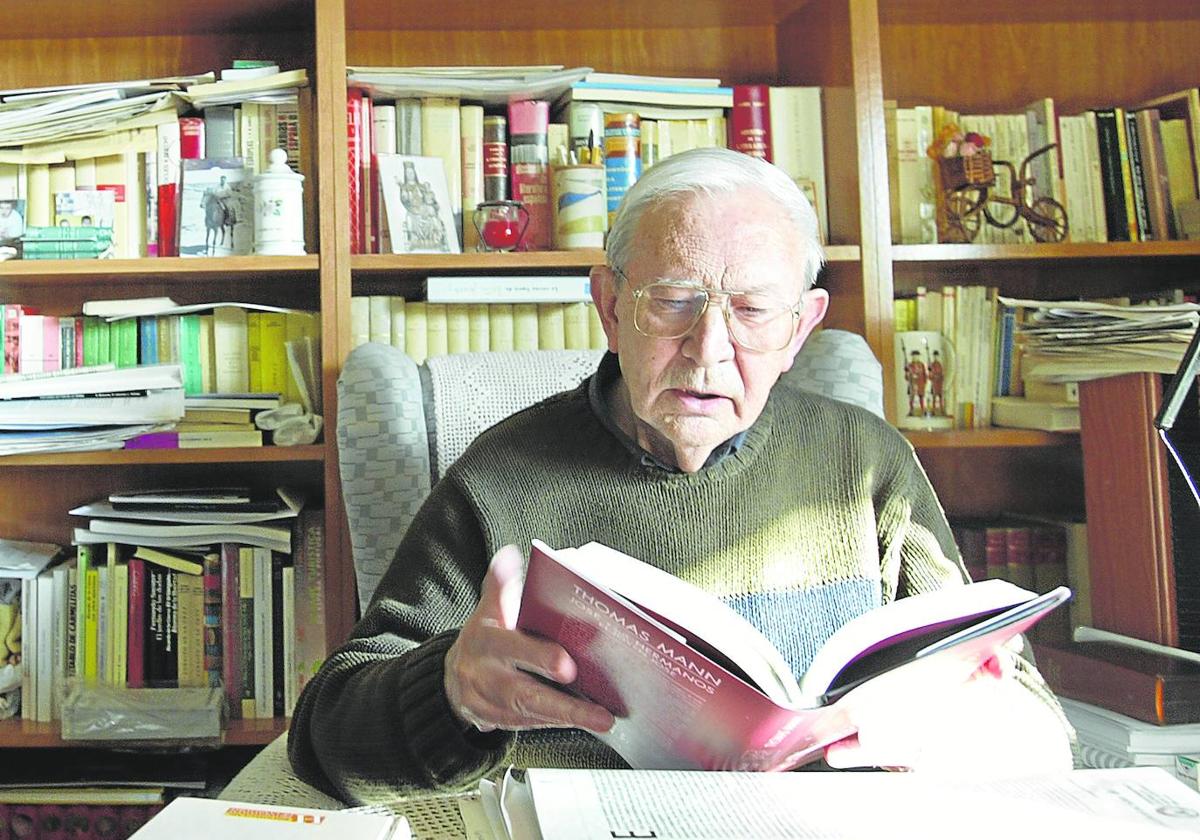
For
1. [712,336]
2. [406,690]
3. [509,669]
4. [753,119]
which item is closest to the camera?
[509,669]

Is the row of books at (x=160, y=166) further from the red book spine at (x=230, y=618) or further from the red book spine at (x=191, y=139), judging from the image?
the red book spine at (x=230, y=618)

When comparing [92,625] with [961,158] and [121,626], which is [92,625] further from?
[961,158]

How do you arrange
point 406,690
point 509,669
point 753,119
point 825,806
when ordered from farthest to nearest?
point 753,119
point 406,690
point 509,669
point 825,806

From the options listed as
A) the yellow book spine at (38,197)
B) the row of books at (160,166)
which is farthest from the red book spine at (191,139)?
the yellow book spine at (38,197)

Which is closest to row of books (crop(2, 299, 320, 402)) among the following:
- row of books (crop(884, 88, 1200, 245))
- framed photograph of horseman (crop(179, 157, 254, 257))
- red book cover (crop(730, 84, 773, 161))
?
framed photograph of horseman (crop(179, 157, 254, 257))

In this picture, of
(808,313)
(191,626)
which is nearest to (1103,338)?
(808,313)

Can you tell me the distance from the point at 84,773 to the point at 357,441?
91 cm

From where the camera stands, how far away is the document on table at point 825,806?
26.8 inches

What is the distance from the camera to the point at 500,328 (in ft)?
6.55

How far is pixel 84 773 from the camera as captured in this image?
197 cm

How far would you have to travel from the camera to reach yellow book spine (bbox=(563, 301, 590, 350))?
79.0 inches

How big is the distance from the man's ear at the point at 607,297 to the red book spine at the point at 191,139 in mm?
1042

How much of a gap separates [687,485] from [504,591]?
0.37 metres

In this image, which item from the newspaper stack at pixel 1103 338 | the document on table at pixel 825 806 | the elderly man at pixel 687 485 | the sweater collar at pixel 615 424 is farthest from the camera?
the newspaper stack at pixel 1103 338
